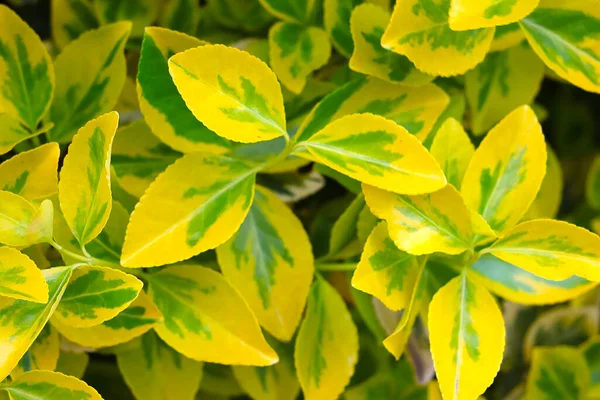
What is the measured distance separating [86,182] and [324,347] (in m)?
0.24

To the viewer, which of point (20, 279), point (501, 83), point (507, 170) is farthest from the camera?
point (501, 83)

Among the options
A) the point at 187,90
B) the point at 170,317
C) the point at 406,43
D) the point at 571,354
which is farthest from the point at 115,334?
the point at 571,354

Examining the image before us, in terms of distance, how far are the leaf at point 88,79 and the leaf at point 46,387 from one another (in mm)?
201

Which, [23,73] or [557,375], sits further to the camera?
[557,375]

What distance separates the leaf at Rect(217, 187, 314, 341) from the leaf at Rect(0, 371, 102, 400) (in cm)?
13

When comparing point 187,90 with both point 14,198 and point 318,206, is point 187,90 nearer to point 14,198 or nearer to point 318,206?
point 14,198

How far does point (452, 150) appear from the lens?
1.59ft

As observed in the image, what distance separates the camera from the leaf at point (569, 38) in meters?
0.48

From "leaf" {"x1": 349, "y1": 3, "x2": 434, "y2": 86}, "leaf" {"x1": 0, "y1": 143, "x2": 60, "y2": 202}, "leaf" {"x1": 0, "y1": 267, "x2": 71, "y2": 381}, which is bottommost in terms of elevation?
"leaf" {"x1": 0, "y1": 267, "x2": 71, "y2": 381}

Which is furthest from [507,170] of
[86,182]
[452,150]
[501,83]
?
[86,182]

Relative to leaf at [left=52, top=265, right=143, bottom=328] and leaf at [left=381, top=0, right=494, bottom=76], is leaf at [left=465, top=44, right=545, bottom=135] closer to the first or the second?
leaf at [left=381, top=0, right=494, bottom=76]

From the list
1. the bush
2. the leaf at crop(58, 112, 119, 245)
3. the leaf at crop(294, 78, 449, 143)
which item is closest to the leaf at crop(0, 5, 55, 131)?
the bush

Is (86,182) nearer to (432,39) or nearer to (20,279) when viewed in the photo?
(20,279)

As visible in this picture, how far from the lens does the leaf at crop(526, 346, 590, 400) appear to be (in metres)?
0.67
